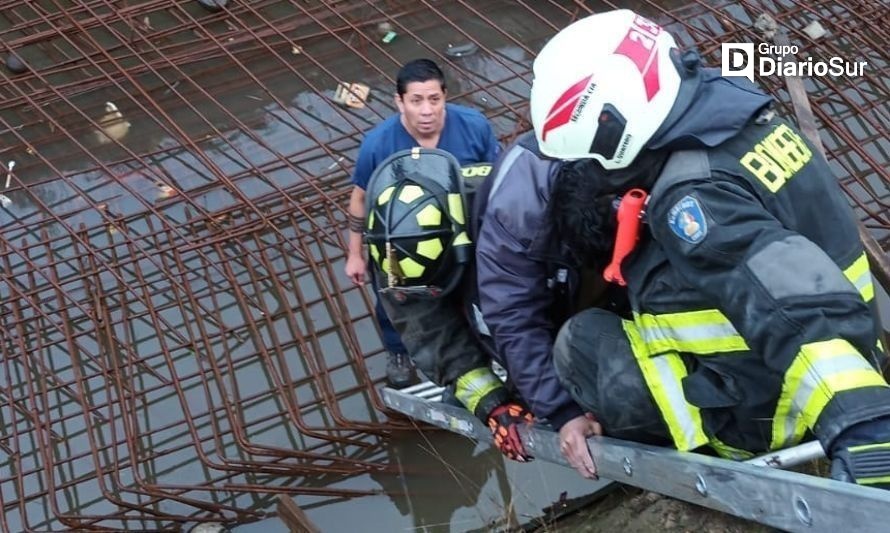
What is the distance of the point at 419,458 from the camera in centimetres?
369

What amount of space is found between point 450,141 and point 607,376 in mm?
1304

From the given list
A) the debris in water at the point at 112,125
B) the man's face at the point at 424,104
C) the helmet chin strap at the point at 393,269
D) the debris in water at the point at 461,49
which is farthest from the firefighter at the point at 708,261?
the debris in water at the point at 112,125

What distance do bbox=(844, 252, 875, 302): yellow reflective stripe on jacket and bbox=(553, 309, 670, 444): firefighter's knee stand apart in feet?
1.68

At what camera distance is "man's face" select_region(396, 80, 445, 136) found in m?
3.09

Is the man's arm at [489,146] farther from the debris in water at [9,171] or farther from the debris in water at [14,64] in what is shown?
the debris in water at [14,64]

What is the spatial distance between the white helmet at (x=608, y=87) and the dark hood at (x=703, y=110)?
2 cm

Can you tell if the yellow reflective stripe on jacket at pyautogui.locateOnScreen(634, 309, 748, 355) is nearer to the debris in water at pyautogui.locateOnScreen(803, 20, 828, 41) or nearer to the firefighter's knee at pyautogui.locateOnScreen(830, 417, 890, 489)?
the firefighter's knee at pyautogui.locateOnScreen(830, 417, 890, 489)

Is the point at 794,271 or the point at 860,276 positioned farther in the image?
the point at 860,276

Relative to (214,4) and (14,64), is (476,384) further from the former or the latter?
(14,64)

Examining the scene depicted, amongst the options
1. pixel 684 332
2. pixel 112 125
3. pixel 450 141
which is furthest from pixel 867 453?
pixel 112 125

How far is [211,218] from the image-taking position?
439 centimetres

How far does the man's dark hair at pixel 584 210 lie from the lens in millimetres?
2025

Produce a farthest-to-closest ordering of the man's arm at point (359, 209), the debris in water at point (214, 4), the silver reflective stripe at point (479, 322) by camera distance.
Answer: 1. the debris in water at point (214, 4)
2. the man's arm at point (359, 209)
3. the silver reflective stripe at point (479, 322)

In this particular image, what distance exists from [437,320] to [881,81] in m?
3.37
